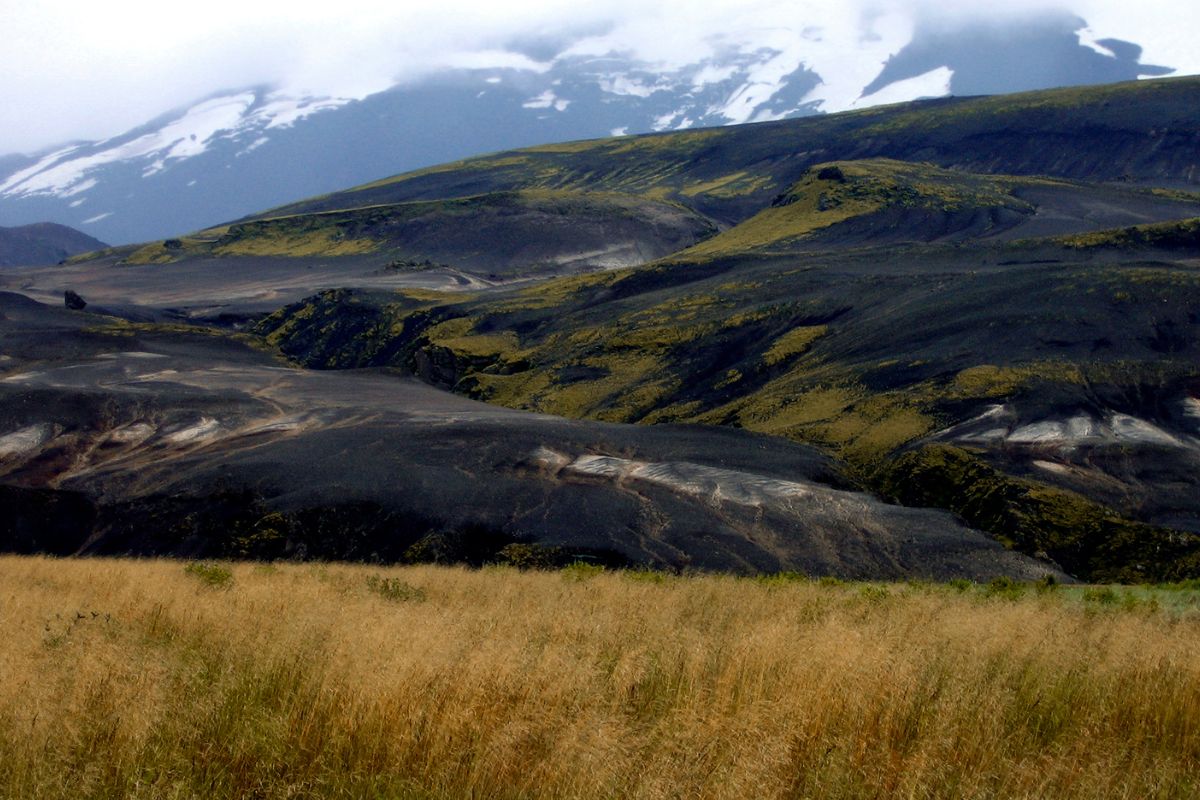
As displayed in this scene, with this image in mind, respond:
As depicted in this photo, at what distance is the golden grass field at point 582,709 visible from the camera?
4312 millimetres

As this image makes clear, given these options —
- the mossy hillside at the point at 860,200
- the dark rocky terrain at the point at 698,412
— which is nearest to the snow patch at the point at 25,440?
the dark rocky terrain at the point at 698,412

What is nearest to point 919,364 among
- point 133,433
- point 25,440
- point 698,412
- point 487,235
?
point 698,412

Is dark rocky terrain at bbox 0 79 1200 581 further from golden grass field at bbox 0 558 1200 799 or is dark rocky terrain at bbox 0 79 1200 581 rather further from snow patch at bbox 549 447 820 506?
golden grass field at bbox 0 558 1200 799

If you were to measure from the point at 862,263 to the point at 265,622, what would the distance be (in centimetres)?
5564

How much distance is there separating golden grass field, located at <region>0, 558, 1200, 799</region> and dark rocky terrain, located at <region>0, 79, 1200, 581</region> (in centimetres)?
1684

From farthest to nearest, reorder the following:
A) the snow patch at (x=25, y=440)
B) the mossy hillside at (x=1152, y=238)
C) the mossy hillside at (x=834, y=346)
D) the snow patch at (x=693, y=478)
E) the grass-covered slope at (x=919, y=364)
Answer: the mossy hillside at (x=1152, y=238) → the mossy hillside at (x=834, y=346) → the snow patch at (x=25, y=440) → the grass-covered slope at (x=919, y=364) → the snow patch at (x=693, y=478)

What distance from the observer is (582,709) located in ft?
16.3

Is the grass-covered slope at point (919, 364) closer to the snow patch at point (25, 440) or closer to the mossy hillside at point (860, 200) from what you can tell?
the snow patch at point (25, 440)

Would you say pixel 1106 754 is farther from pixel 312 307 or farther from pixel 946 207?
pixel 946 207

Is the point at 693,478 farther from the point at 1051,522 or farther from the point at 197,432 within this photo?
the point at 197,432

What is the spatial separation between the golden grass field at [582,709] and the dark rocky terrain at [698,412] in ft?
55.3

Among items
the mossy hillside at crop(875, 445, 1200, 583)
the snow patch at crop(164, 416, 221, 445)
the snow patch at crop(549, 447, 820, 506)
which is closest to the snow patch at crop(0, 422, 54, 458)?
the snow patch at crop(164, 416, 221, 445)

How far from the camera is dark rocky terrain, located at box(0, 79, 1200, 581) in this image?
83.3 ft

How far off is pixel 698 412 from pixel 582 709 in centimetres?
3669
